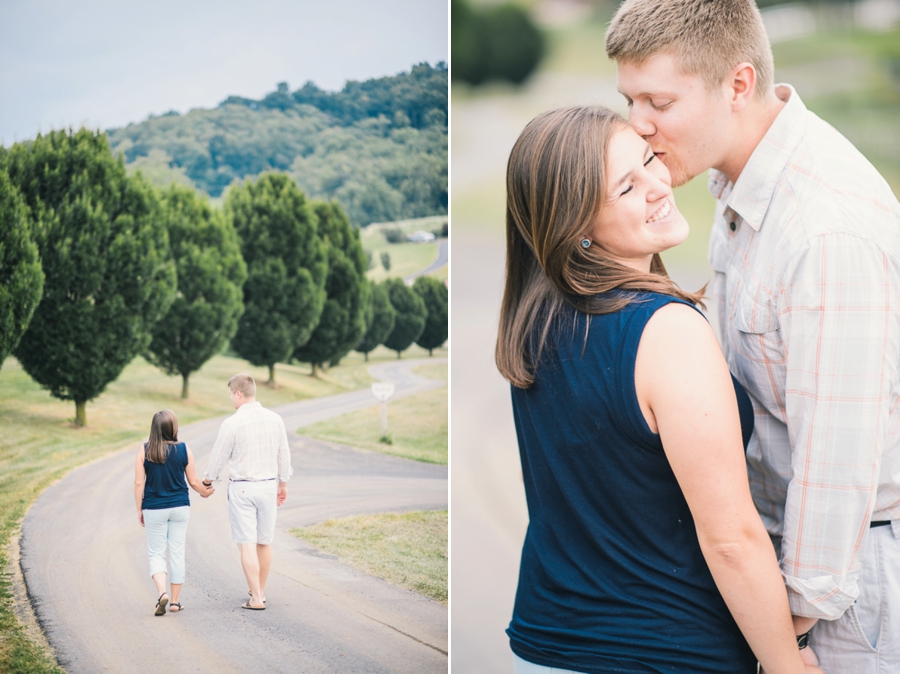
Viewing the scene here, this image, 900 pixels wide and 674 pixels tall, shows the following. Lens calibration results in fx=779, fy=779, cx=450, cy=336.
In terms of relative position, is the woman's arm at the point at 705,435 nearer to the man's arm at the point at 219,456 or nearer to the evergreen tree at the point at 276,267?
the man's arm at the point at 219,456

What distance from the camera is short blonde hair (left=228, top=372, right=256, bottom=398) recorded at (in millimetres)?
2832

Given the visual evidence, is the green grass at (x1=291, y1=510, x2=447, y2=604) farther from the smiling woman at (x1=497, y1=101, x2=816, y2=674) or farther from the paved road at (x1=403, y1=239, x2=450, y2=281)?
the smiling woman at (x1=497, y1=101, x2=816, y2=674)

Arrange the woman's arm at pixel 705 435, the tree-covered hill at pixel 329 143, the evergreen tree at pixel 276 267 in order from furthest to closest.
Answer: the evergreen tree at pixel 276 267
the tree-covered hill at pixel 329 143
the woman's arm at pixel 705 435

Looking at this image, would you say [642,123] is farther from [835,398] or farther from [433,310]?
[433,310]

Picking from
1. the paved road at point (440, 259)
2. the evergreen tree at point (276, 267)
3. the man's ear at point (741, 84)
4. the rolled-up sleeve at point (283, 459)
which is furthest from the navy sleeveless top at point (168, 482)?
the man's ear at point (741, 84)

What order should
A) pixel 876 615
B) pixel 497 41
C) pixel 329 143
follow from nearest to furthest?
pixel 876 615 < pixel 329 143 < pixel 497 41

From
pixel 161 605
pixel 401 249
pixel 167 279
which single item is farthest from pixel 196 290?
pixel 161 605

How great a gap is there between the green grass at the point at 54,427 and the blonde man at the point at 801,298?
1.82m

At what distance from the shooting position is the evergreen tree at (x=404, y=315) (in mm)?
3193

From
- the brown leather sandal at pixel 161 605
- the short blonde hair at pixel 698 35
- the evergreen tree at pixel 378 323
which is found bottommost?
the brown leather sandal at pixel 161 605

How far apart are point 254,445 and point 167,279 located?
0.67m

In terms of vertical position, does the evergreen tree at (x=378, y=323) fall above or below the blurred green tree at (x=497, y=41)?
below

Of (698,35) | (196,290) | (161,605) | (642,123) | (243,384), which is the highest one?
(698,35)

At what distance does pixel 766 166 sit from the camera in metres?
1.55
